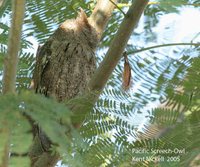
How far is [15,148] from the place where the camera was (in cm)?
70

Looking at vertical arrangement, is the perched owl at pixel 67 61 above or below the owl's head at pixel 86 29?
below

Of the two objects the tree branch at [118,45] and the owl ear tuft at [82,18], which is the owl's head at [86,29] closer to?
the owl ear tuft at [82,18]

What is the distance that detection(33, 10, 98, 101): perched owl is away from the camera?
2.33 meters

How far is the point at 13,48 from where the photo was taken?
1.00 m

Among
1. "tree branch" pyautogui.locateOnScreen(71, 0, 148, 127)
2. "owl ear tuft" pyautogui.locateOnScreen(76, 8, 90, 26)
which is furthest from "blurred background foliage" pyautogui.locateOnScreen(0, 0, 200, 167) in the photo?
"owl ear tuft" pyautogui.locateOnScreen(76, 8, 90, 26)

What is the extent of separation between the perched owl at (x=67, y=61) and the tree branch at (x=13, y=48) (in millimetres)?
1247

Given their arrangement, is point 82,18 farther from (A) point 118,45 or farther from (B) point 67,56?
(A) point 118,45

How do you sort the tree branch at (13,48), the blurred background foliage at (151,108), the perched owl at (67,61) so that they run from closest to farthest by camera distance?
the tree branch at (13,48)
the blurred background foliage at (151,108)
the perched owl at (67,61)

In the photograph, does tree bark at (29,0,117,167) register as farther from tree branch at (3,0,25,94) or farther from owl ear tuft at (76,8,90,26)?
tree branch at (3,0,25,94)

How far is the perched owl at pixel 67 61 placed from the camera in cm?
233

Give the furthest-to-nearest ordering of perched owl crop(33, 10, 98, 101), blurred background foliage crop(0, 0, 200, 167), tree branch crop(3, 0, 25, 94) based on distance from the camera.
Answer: perched owl crop(33, 10, 98, 101) → blurred background foliage crop(0, 0, 200, 167) → tree branch crop(3, 0, 25, 94)

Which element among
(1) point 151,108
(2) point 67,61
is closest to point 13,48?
(1) point 151,108

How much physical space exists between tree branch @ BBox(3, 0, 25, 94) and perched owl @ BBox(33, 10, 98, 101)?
1.25 metres

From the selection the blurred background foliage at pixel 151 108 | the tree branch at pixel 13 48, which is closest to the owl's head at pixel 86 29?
the blurred background foliage at pixel 151 108
